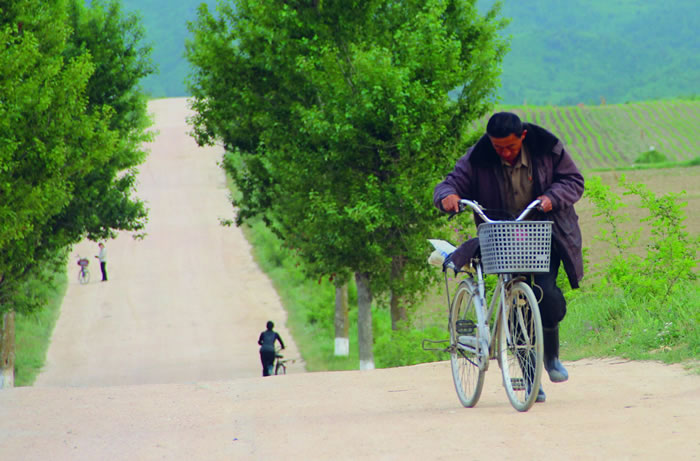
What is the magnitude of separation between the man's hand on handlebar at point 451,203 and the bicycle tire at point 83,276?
4089 cm

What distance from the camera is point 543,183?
6352 mm

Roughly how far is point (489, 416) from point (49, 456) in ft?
8.09

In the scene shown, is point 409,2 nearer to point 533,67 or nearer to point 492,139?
point 492,139

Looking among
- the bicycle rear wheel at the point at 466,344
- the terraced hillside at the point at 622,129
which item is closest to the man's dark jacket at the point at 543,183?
the bicycle rear wheel at the point at 466,344

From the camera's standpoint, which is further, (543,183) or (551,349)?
(551,349)

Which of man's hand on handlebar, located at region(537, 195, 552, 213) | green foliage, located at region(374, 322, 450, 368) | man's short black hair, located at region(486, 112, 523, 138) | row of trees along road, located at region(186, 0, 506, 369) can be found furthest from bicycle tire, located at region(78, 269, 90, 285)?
man's hand on handlebar, located at region(537, 195, 552, 213)

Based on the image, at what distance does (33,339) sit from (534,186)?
29.5 metres

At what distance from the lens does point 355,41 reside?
20.5 meters

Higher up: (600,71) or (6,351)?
(600,71)

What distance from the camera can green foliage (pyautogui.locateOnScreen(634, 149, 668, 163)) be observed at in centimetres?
6462

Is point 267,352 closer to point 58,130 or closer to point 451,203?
point 58,130

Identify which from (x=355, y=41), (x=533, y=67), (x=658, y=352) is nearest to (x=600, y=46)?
(x=533, y=67)

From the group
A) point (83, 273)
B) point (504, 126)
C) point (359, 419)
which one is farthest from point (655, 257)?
point (83, 273)

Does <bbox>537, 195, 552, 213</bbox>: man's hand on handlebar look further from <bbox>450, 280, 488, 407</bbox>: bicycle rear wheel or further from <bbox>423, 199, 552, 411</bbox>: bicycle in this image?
<bbox>450, 280, 488, 407</bbox>: bicycle rear wheel
